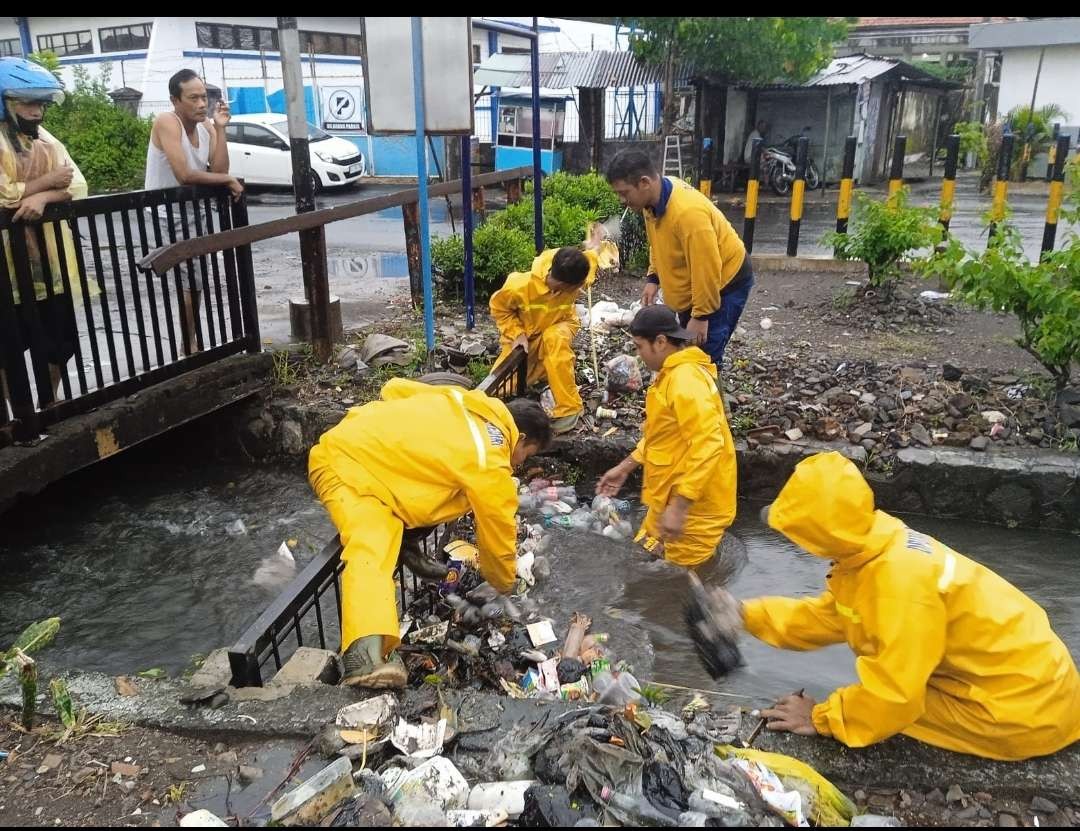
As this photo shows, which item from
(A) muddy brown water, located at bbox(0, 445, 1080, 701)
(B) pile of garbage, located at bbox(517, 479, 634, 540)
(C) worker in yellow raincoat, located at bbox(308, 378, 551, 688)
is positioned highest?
(C) worker in yellow raincoat, located at bbox(308, 378, 551, 688)

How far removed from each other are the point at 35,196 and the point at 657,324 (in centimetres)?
319

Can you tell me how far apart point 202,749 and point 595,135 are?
1851 cm

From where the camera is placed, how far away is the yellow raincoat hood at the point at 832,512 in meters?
2.43

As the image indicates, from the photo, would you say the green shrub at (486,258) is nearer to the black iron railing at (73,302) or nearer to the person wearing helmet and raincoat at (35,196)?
the black iron railing at (73,302)

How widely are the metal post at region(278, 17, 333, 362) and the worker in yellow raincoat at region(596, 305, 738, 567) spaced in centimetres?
304

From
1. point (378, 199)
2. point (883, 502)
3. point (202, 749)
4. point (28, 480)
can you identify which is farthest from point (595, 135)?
point (202, 749)

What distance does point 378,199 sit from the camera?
6555 mm

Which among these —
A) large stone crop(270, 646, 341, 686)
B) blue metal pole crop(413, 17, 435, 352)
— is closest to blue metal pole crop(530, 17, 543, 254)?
blue metal pole crop(413, 17, 435, 352)

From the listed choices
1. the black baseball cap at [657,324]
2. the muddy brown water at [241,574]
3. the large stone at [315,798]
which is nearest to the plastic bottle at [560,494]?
the muddy brown water at [241,574]

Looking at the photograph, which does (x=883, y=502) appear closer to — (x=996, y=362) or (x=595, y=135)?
(x=996, y=362)

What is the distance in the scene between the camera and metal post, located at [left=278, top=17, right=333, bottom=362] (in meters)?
6.11

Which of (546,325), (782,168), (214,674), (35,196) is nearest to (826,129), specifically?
(782,168)

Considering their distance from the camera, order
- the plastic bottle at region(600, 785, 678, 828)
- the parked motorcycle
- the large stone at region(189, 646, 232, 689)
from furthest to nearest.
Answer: the parked motorcycle → the large stone at region(189, 646, 232, 689) → the plastic bottle at region(600, 785, 678, 828)

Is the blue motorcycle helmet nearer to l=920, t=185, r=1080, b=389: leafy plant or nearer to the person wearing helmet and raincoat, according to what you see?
the person wearing helmet and raincoat
